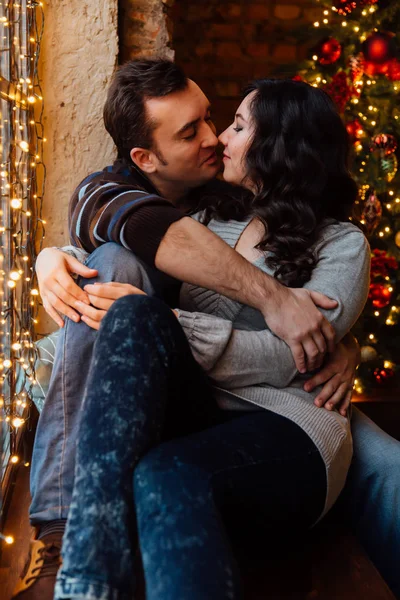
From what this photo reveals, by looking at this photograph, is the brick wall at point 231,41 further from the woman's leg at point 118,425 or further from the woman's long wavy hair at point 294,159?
the woman's leg at point 118,425

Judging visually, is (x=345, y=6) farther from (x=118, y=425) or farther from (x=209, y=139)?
(x=118, y=425)

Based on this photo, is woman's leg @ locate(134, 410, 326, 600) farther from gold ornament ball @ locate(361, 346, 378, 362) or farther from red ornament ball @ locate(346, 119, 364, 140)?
red ornament ball @ locate(346, 119, 364, 140)

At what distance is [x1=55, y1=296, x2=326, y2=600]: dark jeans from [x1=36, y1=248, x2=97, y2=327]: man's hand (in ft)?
1.03

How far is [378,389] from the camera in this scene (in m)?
3.48

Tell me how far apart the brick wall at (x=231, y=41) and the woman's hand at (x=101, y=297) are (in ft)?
Answer: 11.9

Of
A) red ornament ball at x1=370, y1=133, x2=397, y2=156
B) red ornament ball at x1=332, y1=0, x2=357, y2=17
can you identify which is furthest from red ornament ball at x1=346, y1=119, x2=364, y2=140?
red ornament ball at x1=332, y1=0, x2=357, y2=17

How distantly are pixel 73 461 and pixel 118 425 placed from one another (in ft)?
1.50

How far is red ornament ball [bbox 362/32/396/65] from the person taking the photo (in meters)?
3.19

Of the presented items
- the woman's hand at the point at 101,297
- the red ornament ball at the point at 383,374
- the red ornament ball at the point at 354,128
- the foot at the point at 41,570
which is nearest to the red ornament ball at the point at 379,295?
the red ornament ball at the point at 383,374

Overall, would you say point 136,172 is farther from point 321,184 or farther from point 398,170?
point 398,170

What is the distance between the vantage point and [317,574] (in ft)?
4.41

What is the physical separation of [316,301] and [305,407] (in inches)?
10.0

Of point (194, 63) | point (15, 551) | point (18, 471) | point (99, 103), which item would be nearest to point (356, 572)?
point (15, 551)

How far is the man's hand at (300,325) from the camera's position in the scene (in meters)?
1.49
